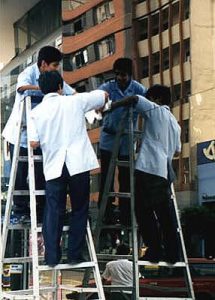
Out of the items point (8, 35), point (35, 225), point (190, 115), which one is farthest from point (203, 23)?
point (8, 35)

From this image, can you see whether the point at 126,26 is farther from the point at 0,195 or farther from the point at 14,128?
the point at 0,195

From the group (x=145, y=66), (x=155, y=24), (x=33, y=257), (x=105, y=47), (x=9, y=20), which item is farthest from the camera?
(x=9, y=20)

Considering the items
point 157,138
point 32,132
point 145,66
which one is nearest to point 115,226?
point 157,138

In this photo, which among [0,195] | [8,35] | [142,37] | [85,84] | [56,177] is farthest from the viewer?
[8,35]

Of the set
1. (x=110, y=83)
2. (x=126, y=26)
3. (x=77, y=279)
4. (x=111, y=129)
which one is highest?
(x=126, y=26)

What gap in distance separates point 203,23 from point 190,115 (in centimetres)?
58

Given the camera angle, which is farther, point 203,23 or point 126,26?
point 126,26

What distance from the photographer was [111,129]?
15.6 ft

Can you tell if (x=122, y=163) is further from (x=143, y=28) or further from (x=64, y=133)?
(x=143, y=28)

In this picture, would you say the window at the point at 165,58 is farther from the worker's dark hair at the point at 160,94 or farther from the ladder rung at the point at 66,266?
the ladder rung at the point at 66,266

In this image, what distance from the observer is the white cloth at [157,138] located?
14.1 feet

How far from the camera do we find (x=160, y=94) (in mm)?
4449

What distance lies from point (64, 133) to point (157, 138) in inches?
25.6

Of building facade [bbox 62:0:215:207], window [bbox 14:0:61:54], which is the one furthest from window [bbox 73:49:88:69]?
window [bbox 14:0:61:54]
